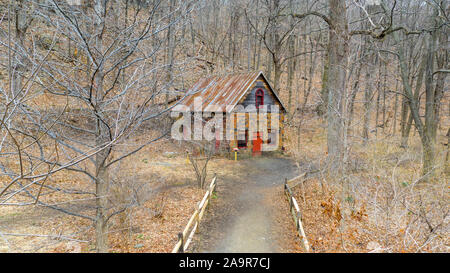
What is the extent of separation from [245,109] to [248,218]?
9807mm

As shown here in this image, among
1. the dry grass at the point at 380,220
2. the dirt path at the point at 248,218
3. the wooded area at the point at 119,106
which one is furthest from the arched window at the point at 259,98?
the dry grass at the point at 380,220

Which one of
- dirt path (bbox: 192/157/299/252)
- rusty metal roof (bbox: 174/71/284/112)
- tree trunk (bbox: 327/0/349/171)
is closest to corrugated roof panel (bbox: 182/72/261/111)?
rusty metal roof (bbox: 174/71/284/112)

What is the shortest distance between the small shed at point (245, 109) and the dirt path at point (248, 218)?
12.5ft

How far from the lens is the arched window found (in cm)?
1858

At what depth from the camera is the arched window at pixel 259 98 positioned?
18.6m

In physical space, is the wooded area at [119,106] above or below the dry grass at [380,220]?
above

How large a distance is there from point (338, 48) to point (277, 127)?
409 inches

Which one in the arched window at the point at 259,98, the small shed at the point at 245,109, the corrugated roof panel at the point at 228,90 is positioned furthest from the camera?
the arched window at the point at 259,98

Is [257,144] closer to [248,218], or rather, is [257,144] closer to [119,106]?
[248,218]

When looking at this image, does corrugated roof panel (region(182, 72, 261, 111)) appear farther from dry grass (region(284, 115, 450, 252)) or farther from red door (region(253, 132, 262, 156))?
dry grass (region(284, 115, 450, 252))

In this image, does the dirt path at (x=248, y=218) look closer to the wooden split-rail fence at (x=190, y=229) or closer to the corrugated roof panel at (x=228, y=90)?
the wooden split-rail fence at (x=190, y=229)

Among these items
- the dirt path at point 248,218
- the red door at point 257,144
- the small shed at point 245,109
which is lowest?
the dirt path at point 248,218
